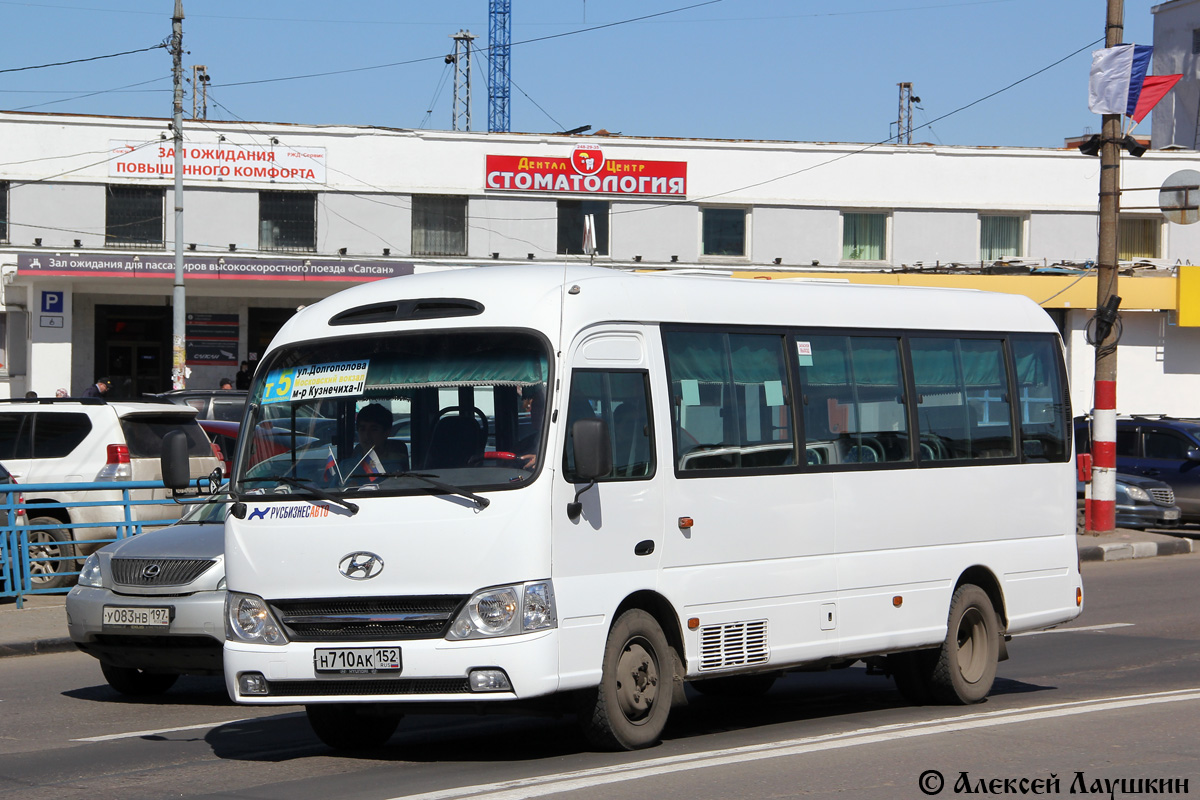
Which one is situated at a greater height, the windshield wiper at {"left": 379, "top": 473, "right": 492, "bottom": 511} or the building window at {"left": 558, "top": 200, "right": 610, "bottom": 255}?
the building window at {"left": 558, "top": 200, "right": 610, "bottom": 255}

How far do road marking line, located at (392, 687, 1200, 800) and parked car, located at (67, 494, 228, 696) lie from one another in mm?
3643

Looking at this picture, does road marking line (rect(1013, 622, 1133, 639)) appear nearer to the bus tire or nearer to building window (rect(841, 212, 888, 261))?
the bus tire

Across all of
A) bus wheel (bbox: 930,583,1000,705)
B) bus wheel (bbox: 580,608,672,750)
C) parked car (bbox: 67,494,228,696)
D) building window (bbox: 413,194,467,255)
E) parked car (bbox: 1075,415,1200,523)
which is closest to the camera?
bus wheel (bbox: 580,608,672,750)

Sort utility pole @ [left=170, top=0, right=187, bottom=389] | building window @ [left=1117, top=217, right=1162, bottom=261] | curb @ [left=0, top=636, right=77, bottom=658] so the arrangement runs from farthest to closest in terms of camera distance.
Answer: building window @ [left=1117, top=217, right=1162, bottom=261] < utility pole @ [left=170, top=0, right=187, bottom=389] < curb @ [left=0, top=636, right=77, bottom=658]

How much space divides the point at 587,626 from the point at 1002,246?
35.9 metres

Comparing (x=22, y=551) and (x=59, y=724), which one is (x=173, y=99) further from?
(x=59, y=724)

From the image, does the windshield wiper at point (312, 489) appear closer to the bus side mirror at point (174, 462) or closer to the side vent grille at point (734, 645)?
the bus side mirror at point (174, 462)

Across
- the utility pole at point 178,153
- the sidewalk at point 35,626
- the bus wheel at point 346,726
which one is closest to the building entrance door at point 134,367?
the utility pole at point 178,153

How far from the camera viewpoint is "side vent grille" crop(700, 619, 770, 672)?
7.86 m

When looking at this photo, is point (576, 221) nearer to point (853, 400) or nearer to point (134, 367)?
point (134, 367)

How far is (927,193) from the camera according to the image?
132 feet

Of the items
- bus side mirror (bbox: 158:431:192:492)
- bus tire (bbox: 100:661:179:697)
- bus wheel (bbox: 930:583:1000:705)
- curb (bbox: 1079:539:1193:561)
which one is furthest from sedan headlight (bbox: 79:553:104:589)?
curb (bbox: 1079:539:1193:561)

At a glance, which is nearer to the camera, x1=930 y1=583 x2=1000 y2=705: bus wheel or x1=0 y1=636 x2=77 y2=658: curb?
x1=930 y1=583 x2=1000 y2=705: bus wheel

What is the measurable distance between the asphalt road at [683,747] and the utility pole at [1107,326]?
10.5 m
